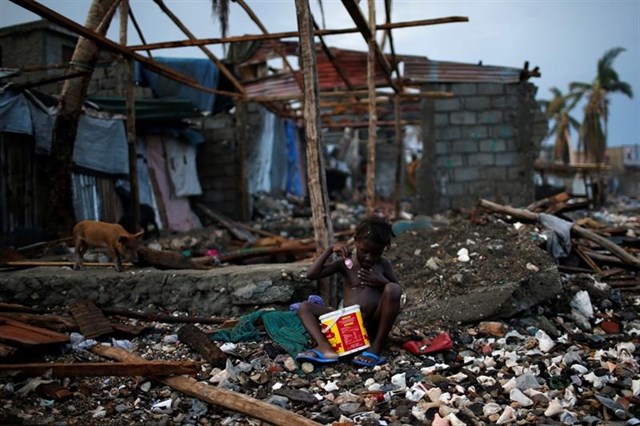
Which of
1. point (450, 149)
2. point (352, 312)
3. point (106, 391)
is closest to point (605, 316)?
point (352, 312)

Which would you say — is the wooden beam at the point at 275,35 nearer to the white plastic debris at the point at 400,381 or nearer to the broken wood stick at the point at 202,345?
the broken wood stick at the point at 202,345

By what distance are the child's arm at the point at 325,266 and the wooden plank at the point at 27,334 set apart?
173cm

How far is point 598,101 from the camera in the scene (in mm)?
30578

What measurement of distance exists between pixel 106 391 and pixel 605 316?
4.05m

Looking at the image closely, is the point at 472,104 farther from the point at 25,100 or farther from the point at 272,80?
the point at 25,100

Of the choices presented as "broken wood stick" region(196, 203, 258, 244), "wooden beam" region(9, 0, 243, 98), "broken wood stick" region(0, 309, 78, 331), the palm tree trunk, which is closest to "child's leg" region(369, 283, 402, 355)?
"broken wood stick" region(0, 309, 78, 331)

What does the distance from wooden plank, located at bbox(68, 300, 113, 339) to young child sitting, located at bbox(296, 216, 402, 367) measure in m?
1.52

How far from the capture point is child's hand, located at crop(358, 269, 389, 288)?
138 inches

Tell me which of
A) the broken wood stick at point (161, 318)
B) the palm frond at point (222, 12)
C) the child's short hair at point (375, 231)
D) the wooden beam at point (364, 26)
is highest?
the palm frond at point (222, 12)

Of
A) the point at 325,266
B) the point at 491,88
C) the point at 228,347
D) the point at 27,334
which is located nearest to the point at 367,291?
the point at 325,266

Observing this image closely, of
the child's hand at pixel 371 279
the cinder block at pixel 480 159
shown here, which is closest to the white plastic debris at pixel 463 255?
the child's hand at pixel 371 279

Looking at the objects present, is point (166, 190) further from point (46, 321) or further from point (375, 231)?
point (375, 231)

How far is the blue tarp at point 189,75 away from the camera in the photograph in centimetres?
1140

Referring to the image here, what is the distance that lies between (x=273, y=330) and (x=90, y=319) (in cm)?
143
